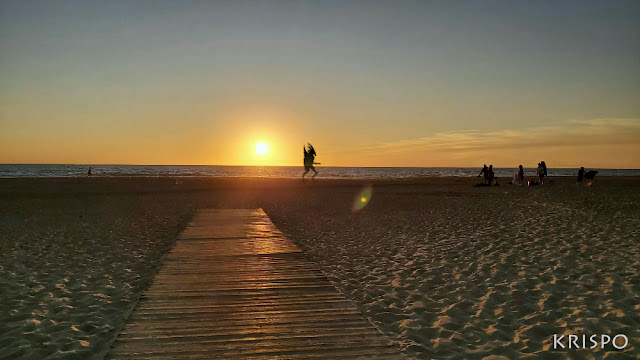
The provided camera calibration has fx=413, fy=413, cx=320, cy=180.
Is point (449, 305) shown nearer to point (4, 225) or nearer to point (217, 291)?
point (217, 291)

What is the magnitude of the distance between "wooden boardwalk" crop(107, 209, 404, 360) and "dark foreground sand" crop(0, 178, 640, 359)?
58 centimetres

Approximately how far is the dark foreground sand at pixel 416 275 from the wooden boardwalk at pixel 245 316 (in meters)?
0.58

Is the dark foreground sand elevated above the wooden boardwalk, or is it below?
below

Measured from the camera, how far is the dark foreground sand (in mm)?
5363

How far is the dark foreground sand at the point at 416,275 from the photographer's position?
5.36 m

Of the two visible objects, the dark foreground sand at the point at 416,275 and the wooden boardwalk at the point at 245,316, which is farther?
the dark foreground sand at the point at 416,275

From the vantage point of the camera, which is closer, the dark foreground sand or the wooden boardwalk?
the wooden boardwalk

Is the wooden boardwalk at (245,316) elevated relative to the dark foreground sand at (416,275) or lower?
elevated

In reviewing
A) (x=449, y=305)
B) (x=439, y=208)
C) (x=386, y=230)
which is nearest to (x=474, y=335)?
(x=449, y=305)

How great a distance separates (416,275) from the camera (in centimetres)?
830

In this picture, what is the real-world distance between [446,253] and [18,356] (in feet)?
28.1

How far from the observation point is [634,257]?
9.32 m

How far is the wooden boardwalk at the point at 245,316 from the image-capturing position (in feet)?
14.4

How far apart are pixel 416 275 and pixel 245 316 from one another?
4129mm
